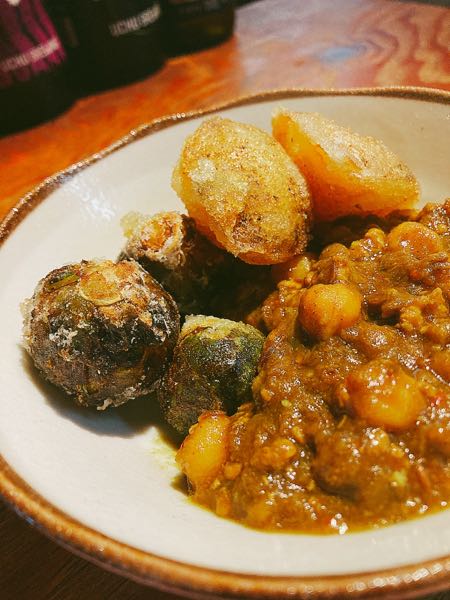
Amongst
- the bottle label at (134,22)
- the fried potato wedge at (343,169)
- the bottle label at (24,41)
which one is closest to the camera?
the fried potato wedge at (343,169)

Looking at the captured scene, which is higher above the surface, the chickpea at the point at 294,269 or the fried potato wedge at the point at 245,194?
the fried potato wedge at the point at 245,194

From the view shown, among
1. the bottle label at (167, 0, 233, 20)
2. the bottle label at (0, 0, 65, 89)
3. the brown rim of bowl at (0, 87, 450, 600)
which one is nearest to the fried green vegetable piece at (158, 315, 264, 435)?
the brown rim of bowl at (0, 87, 450, 600)

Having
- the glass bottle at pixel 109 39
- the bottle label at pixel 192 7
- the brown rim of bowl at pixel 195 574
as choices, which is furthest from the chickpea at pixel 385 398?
the bottle label at pixel 192 7

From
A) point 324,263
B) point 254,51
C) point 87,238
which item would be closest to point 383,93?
point 324,263

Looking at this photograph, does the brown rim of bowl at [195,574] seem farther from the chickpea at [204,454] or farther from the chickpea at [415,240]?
the chickpea at [415,240]

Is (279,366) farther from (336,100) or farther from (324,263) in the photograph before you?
(336,100)

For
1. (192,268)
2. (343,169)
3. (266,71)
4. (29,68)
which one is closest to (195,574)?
(192,268)

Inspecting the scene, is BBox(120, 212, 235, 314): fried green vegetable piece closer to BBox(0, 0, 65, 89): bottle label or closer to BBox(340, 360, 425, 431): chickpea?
BBox(340, 360, 425, 431): chickpea
